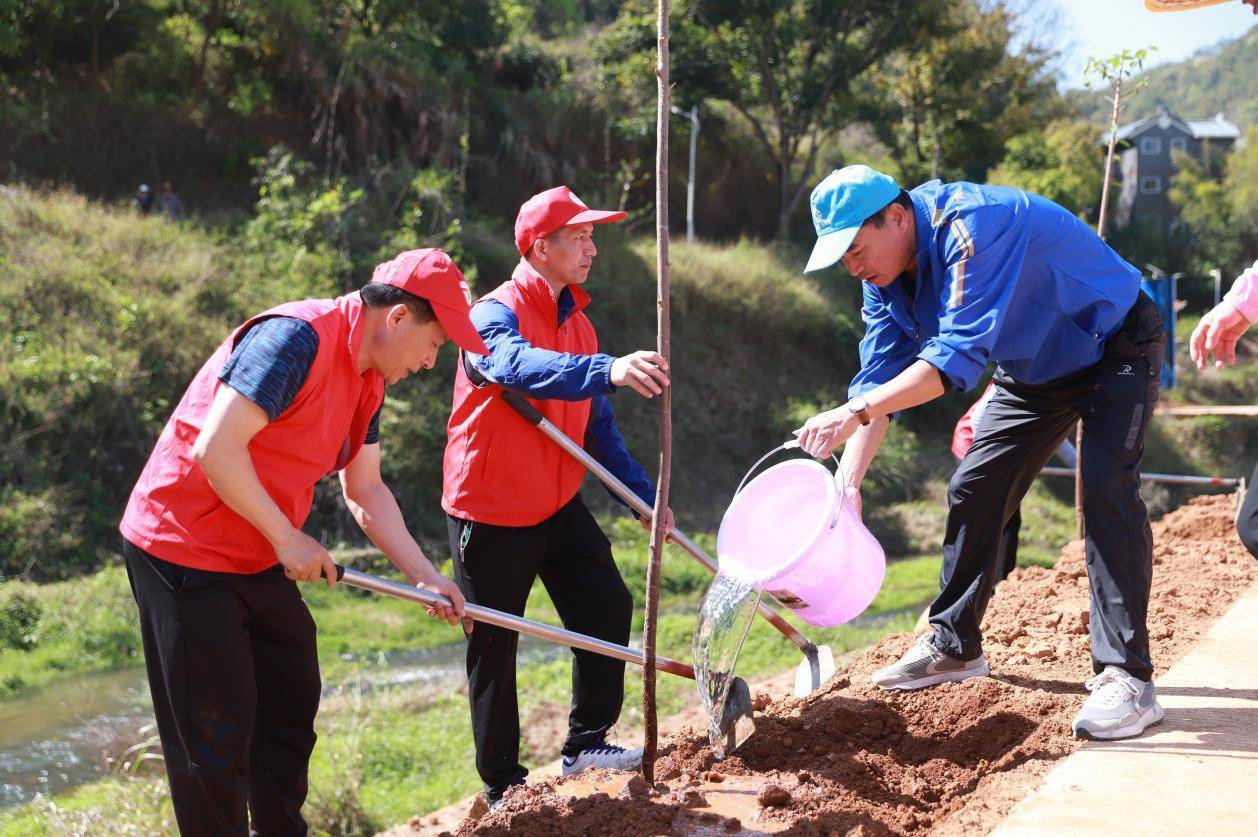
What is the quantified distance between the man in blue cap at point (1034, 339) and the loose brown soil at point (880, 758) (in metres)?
0.32

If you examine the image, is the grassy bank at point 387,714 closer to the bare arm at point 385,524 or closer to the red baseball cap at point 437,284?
the bare arm at point 385,524

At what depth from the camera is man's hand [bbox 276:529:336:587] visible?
9.27 feet

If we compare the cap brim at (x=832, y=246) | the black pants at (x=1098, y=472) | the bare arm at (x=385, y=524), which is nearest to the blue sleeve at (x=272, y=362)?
the bare arm at (x=385, y=524)

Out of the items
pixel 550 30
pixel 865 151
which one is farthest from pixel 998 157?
pixel 550 30

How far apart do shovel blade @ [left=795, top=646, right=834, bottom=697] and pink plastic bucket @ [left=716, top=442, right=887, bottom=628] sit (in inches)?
31.3

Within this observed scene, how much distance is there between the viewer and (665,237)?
3.08m

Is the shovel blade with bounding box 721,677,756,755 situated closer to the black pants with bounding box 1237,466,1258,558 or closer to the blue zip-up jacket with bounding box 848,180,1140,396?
the blue zip-up jacket with bounding box 848,180,1140,396

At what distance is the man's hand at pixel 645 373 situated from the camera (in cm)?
313

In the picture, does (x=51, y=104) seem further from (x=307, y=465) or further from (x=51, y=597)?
(x=307, y=465)

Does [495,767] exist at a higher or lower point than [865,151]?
lower

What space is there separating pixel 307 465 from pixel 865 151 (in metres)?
28.3

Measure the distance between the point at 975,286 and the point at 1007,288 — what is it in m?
0.09

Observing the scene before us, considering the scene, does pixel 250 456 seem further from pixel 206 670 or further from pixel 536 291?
pixel 536 291

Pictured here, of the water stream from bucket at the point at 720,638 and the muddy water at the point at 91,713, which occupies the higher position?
the water stream from bucket at the point at 720,638
